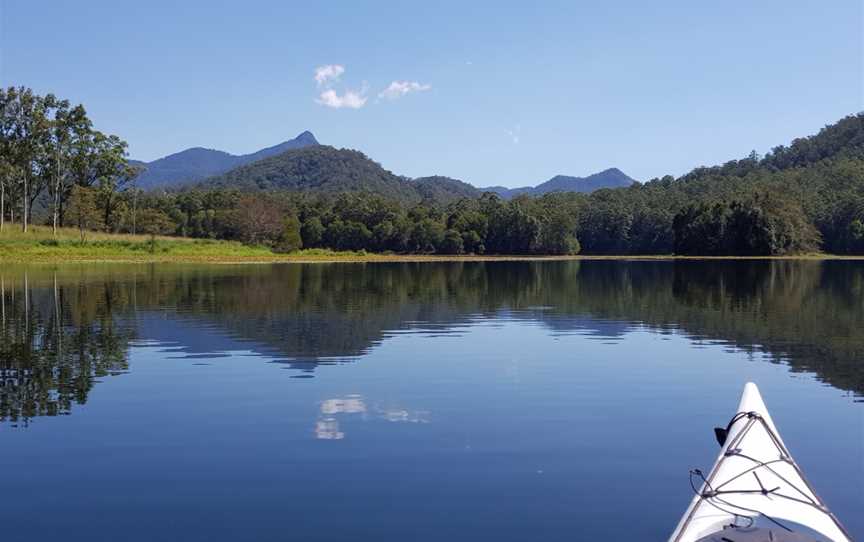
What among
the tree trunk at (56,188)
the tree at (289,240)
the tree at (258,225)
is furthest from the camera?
the tree at (258,225)

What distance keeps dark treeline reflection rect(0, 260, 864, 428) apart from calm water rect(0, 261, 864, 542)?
20cm

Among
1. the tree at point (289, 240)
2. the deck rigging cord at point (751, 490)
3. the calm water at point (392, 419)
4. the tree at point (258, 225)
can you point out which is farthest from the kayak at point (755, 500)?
the tree at point (258, 225)

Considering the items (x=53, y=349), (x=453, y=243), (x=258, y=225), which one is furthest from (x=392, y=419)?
(x=453, y=243)

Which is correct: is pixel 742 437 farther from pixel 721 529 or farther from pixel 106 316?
pixel 106 316

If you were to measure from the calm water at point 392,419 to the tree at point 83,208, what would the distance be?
203 ft

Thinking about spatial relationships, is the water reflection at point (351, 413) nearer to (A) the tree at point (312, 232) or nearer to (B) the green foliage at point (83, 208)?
(B) the green foliage at point (83, 208)

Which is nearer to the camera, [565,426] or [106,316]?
[565,426]

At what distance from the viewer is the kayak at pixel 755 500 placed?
25.2 feet

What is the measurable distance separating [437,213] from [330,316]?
12978 cm

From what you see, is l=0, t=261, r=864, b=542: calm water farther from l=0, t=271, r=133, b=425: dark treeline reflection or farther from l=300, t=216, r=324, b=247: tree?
l=300, t=216, r=324, b=247: tree

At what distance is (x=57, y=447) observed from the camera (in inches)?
503

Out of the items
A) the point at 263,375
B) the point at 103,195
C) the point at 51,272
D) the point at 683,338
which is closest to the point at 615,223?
the point at 103,195

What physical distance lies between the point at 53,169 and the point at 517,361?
89.5 metres

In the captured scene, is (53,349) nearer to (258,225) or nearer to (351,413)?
(351,413)
